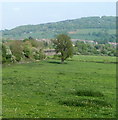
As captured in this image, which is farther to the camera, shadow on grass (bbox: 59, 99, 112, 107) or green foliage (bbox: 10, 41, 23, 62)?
green foliage (bbox: 10, 41, 23, 62)

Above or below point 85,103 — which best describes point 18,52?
above

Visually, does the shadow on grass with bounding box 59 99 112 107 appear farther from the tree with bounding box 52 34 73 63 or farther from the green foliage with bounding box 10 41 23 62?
the tree with bounding box 52 34 73 63

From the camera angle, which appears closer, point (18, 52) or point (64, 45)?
point (18, 52)

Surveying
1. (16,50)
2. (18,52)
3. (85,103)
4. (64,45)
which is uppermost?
(64,45)

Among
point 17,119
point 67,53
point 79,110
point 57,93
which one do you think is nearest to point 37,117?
point 17,119

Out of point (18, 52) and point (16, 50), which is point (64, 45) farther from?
point (16, 50)

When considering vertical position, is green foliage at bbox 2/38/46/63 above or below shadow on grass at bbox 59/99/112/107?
above

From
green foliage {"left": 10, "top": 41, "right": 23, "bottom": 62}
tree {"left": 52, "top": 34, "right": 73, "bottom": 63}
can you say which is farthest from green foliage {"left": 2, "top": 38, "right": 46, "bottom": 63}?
tree {"left": 52, "top": 34, "right": 73, "bottom": 63}

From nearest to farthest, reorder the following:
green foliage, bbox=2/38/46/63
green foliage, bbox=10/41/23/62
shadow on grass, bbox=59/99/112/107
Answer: shadow on grass, bbox=59/99/112/107, green foliage, bbox=2/38/46/63, green foliage, bbox=10/41/23/62

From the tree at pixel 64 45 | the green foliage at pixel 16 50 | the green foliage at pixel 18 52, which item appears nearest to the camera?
the green foliage at pixel 18 52

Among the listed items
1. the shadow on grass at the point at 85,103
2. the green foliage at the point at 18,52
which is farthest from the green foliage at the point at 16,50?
the shadow on grass at the point at 85,103

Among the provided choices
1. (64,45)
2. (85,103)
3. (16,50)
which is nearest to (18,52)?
(16,50)

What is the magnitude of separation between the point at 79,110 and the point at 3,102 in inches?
186

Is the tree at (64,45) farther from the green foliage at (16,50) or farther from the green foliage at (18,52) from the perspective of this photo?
the green foliage at (16,50)
